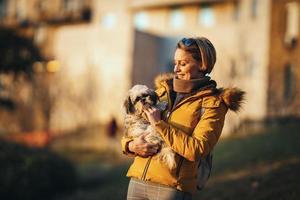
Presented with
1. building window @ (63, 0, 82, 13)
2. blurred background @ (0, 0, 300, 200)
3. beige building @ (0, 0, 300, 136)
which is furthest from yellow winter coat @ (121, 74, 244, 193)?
building window @ (63, 0, 82, 13)

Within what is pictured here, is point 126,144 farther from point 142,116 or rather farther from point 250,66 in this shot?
point 250,66

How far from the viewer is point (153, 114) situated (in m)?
3.68

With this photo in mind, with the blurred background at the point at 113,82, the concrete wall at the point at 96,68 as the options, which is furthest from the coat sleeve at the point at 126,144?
the concrete wall at the point at 96,68

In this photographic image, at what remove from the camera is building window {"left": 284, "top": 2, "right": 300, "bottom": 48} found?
29.5 meters

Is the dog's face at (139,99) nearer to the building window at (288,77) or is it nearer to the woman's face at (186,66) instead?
the woman's face at (186,66)

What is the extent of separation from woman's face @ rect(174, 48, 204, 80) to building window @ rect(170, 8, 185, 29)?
3235 cm

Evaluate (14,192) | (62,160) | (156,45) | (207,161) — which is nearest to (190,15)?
(156,45)

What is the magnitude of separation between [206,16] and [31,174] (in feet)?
80.1

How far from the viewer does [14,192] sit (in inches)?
471

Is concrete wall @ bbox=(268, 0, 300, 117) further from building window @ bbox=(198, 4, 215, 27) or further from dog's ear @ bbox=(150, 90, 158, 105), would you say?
dog's ear @ bbox=(150, 90, 158, 105)

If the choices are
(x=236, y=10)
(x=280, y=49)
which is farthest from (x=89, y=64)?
(x=280, y=49)

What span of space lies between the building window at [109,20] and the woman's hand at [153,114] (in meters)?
34.0

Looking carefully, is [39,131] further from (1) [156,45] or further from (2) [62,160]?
(2) [62,160]

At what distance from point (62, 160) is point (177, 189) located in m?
10.7
